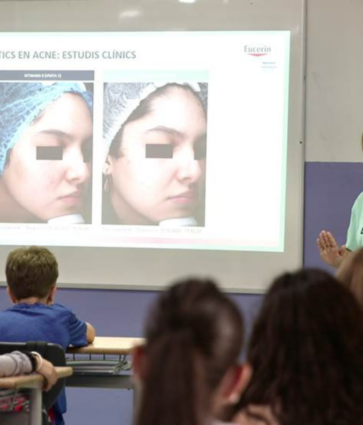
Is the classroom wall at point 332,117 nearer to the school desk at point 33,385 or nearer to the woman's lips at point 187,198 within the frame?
the woman's lips at point 187,198

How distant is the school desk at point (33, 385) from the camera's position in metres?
2.40

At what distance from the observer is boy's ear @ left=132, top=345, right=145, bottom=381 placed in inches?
38.9

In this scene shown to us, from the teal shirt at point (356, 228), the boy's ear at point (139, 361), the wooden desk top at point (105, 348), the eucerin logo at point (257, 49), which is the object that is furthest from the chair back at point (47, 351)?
the eucerin logo at point (257, 49)

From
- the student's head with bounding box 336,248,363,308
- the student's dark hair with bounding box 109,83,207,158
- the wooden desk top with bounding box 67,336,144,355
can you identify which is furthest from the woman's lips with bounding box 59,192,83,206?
the student's head with bounding box 336,248,363,308

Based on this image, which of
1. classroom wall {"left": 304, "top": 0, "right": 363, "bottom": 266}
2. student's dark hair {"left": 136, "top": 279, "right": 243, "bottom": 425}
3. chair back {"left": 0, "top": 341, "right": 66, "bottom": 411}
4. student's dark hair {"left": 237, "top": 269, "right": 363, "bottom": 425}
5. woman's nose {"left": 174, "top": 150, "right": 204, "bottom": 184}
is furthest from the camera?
woman's nose {"left": 174, "top": 150, "right": 204, "bottom": 184}

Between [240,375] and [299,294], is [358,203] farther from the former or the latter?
[240,375]

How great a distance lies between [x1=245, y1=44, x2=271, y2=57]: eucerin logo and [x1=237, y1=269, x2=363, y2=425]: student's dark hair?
354 cm

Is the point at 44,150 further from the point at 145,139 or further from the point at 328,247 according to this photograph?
the point at 328,247

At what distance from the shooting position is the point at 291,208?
15.3ft

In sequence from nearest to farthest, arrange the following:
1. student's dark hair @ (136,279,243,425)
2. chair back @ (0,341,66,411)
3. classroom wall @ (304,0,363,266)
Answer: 1. student's dark hair @ (136,279,243,425)
2. chair back @ (0,341,66,411)
3. classroom wall @ (304,0,363,266)

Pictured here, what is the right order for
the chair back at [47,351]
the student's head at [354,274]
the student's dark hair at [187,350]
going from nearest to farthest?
the student's dark hair at [187,350] → the student's head at [354,274] → the chair back at [47,351]

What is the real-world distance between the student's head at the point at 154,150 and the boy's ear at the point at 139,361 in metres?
3.76

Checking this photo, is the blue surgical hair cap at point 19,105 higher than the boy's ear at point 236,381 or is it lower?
higher

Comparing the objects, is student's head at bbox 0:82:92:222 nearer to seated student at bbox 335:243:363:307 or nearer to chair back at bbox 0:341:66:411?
chair back at bbox 0:341:66:411
